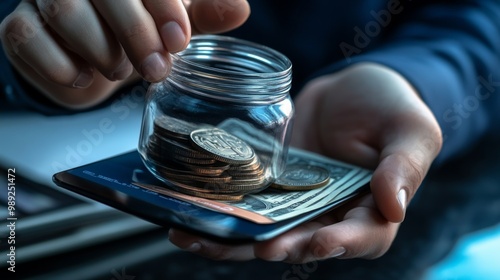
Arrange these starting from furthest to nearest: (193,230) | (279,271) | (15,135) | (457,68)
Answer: (457,68) < (15,135) < (279,271) < (193,230)

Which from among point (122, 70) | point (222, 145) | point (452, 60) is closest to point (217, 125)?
point (222, 145)

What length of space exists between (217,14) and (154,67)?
220 millimetres

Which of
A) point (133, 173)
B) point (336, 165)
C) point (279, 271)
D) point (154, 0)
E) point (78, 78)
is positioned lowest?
point (279, 271)

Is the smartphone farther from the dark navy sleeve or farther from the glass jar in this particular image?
the dark navy sleeve

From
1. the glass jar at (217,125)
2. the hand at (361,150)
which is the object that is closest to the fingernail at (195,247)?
the hand at (361,150)

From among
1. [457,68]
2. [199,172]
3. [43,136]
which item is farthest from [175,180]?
[457,68]

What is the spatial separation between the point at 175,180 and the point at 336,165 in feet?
1.13

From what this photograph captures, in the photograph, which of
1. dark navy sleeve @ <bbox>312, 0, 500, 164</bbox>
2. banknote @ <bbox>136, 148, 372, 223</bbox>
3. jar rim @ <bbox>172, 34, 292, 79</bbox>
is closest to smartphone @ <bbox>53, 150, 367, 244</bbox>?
banknote @ <bbox>136, 148, 372, 223</bbox>

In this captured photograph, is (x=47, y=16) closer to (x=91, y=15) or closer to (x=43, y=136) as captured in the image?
(x=91, y=15)

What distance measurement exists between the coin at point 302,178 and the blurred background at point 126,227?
151mm

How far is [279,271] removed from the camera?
3.14 feet

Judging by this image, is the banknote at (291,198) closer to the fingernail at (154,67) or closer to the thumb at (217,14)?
the fingernail at (154,67)

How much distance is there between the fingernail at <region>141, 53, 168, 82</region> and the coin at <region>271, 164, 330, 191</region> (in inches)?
10.5

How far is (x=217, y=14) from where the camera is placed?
2.99 feet
